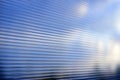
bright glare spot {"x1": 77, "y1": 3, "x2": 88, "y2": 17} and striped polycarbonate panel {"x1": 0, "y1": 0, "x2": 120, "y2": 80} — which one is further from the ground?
bright glare spot {"x1": 77, "y1": 3, "x2": 88, "y2": 17}

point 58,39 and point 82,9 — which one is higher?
point 82,9

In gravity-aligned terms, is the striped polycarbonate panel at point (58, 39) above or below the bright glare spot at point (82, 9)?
below

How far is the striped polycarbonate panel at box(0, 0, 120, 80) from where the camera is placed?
172 inches

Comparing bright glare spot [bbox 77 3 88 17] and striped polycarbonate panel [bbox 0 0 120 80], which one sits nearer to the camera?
striped polycarbonate panel [bbox 0 0 120 80]

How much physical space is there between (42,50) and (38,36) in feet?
0.80

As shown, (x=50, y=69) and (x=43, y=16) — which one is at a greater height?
(x=43, y=16)

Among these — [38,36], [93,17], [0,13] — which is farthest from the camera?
[93,17]

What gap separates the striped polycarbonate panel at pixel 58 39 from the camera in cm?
437

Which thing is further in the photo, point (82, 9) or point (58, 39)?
point (82, 9)

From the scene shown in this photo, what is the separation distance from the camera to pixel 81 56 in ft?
20.1

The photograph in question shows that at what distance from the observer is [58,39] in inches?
214

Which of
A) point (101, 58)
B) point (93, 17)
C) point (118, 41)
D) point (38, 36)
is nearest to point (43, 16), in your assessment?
point (38, 36)

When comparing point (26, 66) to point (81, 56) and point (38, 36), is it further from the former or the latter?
point (81, 56)

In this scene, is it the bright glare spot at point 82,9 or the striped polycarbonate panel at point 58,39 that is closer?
the striped polycarbonate panel at point 58,39
